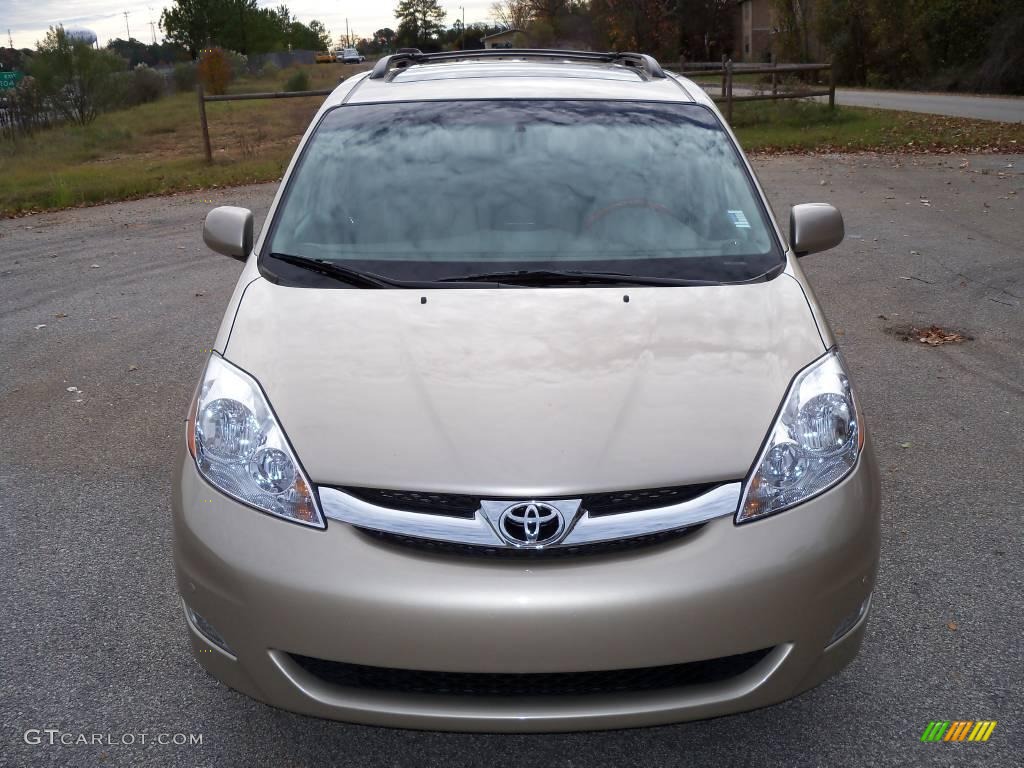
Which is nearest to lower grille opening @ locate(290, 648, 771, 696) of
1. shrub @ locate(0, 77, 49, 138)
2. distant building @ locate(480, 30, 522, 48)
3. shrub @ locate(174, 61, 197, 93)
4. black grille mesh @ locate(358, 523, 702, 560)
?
black grille mesh @ locate(358, 523, 702, 560)

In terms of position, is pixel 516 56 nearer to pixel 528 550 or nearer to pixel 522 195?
pixel 522 195

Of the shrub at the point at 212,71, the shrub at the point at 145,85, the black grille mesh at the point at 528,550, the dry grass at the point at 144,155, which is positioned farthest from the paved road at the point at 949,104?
the shrub at the point at 145,85

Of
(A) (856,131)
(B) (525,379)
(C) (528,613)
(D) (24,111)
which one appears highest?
(D) (24,111)

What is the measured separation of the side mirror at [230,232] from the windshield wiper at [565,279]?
95 cm

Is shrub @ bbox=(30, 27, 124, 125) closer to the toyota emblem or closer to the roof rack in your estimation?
the roof rack

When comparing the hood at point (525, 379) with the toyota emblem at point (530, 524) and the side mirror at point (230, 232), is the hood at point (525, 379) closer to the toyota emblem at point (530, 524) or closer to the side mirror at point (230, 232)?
the toyota emblem at point (530, 524)

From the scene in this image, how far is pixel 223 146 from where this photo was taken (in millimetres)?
23125

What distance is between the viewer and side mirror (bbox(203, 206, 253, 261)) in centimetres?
348

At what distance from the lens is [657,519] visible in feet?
7.06

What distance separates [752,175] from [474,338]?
1461mm

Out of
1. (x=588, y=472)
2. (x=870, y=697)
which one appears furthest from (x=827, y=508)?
(x=870, y=697)

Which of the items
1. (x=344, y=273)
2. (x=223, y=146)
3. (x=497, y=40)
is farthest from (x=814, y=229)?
(x=497, y=40)

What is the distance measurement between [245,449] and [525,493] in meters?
0.73

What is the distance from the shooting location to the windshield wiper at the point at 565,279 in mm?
2943
